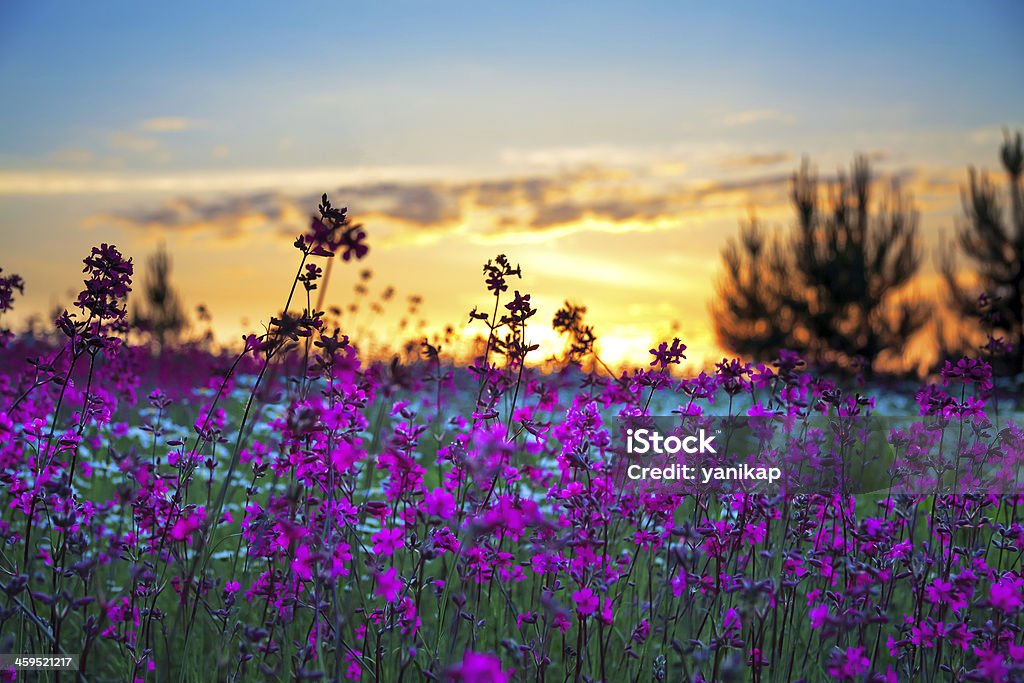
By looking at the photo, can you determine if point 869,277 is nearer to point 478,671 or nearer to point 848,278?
point 848,278

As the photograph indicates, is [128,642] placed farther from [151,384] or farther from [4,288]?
[151,384]

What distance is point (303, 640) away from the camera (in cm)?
451

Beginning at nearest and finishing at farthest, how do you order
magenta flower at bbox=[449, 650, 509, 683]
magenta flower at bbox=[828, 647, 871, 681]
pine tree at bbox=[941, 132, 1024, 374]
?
magenta flower at bbox=[449, 650, 509, 683] → magenta flower at bbox=[828, 647, 871, 681] → pine tree at bbox=[941, 132, 1024, 374]

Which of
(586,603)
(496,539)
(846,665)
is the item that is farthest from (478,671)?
(496,539)

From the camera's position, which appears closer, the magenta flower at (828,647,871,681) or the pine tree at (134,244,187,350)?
the magenta flower at (828,647,871,681)

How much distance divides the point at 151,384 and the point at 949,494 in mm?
14047

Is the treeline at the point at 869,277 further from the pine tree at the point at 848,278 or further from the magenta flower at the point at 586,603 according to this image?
the magenta flower at the point at 586,603

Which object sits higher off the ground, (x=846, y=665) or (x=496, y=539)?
(x=846, y=665)

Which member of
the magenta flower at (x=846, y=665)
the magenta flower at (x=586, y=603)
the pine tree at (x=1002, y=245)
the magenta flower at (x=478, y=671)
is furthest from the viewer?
the pine tree at (x=1002, y=245)

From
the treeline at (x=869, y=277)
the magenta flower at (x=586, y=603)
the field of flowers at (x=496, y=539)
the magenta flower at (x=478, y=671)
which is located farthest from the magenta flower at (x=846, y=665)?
the treeline at (x=869, y=277)

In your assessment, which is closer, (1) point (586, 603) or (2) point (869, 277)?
(1) point (586, 603)

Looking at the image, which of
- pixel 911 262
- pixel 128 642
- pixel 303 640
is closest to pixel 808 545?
pixel 303 640

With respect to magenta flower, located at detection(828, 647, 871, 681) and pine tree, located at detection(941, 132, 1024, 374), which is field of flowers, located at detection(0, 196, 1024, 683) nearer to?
magenta flower, located at detection(828, 647, 871, 681)

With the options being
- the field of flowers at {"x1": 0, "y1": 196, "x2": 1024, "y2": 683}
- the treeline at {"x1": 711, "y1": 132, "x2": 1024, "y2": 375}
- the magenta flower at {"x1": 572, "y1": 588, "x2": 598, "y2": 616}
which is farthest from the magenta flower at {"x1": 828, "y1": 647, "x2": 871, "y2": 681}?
the treeline at {"x1": 711, "y1": 132, "x2": 1024, "y2": 375}
